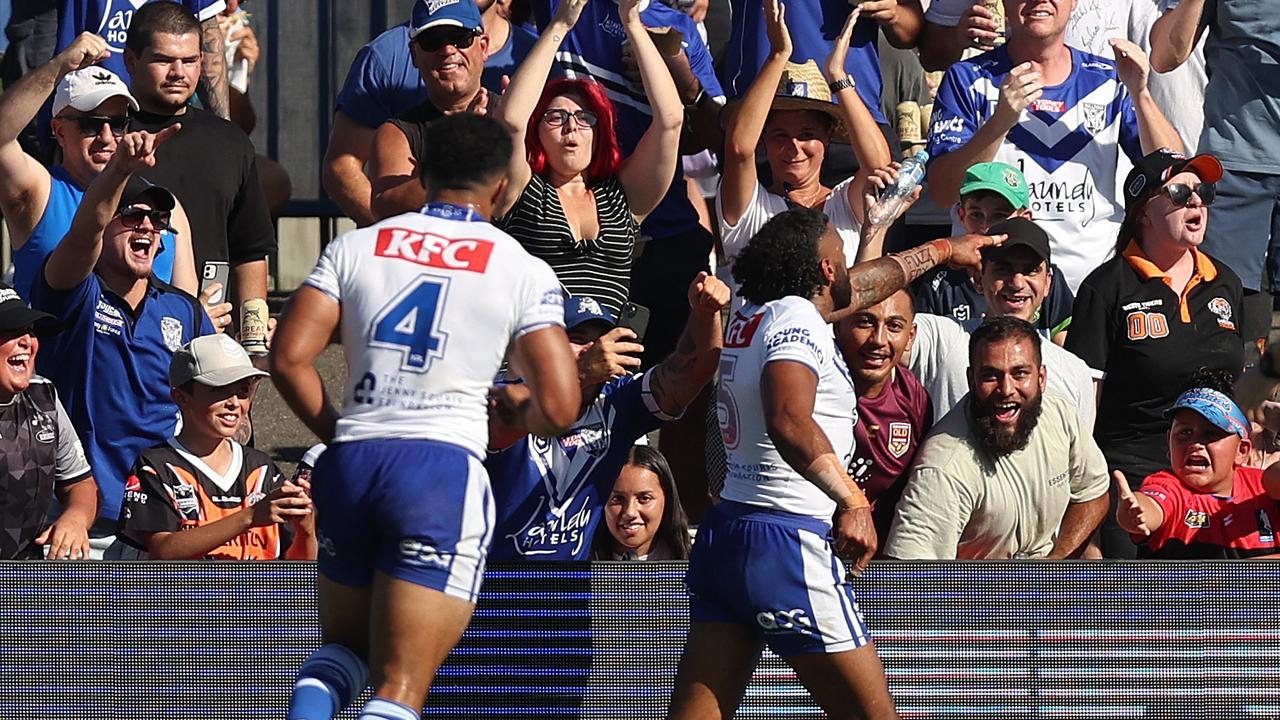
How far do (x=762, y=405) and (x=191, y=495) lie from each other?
203 centimetres

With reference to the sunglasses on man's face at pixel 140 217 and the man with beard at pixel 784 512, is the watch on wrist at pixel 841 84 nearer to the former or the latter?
the man with beard at pixel 784 512

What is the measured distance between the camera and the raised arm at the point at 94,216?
6379 mm

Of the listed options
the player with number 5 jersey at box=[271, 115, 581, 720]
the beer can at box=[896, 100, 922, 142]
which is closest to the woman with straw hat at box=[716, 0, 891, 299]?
the beer can at box=[896, 100, 922, 142]

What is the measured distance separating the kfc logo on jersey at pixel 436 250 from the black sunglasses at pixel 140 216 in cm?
222

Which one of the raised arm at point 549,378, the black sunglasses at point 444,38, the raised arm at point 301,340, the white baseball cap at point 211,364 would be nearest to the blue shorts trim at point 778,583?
the raised arm at point 549,378

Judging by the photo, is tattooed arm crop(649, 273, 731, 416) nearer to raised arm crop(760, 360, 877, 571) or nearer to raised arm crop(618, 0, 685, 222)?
raised arm crop(760, 360, 877, 571)

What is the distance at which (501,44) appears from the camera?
25.2 feet

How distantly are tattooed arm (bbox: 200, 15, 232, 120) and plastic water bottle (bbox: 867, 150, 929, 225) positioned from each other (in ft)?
10.1

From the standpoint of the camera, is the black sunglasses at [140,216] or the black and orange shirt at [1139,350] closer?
the black sunglasses at [140,216]

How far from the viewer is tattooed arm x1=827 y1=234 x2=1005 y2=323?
6367mm

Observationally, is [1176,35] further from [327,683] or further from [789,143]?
[327,683]

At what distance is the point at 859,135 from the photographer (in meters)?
7.53

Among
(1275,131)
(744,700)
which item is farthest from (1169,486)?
(1275,131)

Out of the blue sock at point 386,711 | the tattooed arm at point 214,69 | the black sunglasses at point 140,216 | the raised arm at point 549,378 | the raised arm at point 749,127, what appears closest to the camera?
the blue sock at point 386,711
